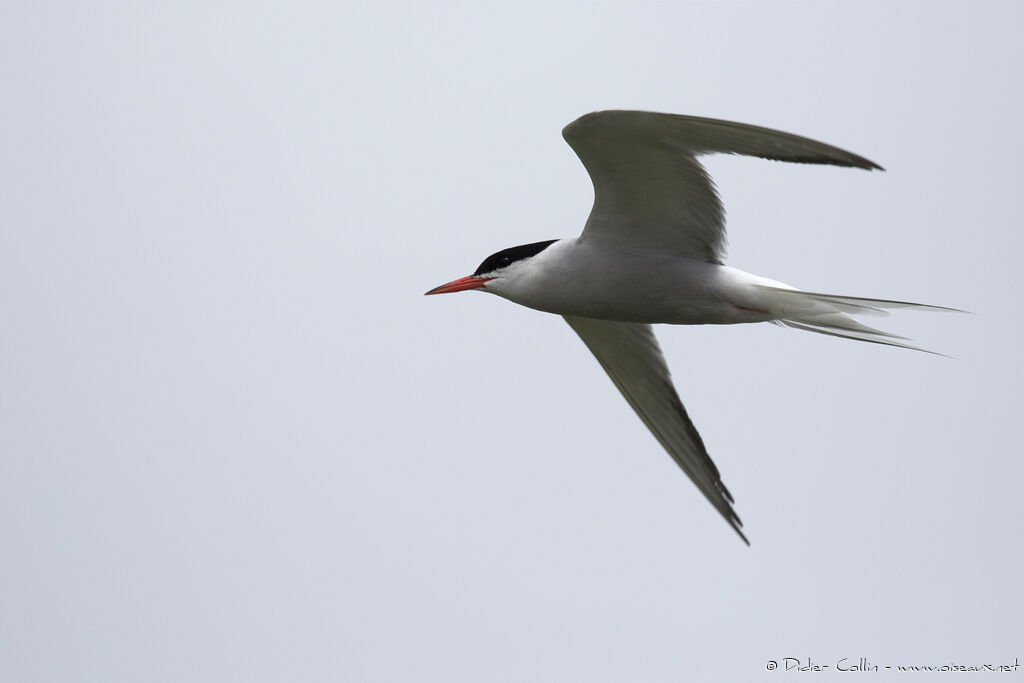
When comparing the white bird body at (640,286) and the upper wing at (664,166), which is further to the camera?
the white bird body at (640,286)

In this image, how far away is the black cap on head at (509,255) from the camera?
676 centimetres

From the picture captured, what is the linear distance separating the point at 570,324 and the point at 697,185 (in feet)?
5.30

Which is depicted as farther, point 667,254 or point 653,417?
point 653,417

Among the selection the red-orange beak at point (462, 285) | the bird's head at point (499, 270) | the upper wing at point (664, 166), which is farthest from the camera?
the red-orange beak at point (462, 285)

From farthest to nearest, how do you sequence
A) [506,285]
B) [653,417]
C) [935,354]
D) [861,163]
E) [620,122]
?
[653,417]
[506,285]
[620,122]
[935,354]
[861,163]

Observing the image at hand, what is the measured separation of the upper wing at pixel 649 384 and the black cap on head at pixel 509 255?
2.36 ft

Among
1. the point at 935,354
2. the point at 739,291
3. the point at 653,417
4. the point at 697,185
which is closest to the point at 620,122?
the point at 697,185

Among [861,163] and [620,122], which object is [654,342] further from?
[861,163]

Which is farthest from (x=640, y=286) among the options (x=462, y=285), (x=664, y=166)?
(x=462, y=285)

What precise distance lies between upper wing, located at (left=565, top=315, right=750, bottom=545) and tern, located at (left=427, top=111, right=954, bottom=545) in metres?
0.22

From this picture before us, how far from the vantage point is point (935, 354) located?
209 inches

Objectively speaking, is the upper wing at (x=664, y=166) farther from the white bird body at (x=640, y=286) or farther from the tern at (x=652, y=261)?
the white bird body at (x=640, y=286)

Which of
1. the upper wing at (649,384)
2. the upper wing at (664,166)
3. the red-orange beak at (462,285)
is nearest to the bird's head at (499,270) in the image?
the red-orange beak at (462,285)

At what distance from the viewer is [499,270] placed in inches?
271
